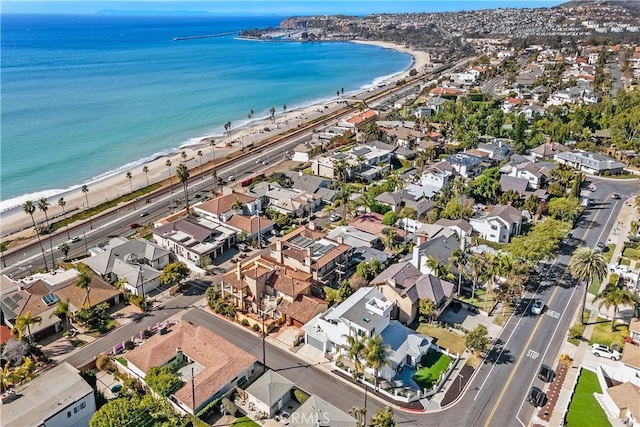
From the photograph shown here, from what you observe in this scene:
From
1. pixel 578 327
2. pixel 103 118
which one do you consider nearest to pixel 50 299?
pixel 578 327

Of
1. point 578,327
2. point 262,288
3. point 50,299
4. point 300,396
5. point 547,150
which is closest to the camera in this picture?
point 300,396

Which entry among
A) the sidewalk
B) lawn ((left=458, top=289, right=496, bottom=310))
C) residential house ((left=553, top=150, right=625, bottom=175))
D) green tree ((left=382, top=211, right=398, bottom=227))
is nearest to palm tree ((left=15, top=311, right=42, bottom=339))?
lawn ((left=458, top=289, right=496, bottom=310))

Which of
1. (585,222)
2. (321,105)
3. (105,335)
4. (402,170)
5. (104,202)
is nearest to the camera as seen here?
(105,335)

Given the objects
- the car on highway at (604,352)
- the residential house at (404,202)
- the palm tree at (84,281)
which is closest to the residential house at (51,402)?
the palm tree at (84,281)

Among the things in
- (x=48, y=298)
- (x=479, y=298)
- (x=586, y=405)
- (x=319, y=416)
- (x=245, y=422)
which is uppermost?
(x=48, y=298)

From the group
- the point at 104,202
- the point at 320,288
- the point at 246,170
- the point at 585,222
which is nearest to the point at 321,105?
the point at 246,170

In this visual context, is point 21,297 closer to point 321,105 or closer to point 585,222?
point 585,222

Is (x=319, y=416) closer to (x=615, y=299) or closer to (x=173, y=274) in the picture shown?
(x=173, y=274)
